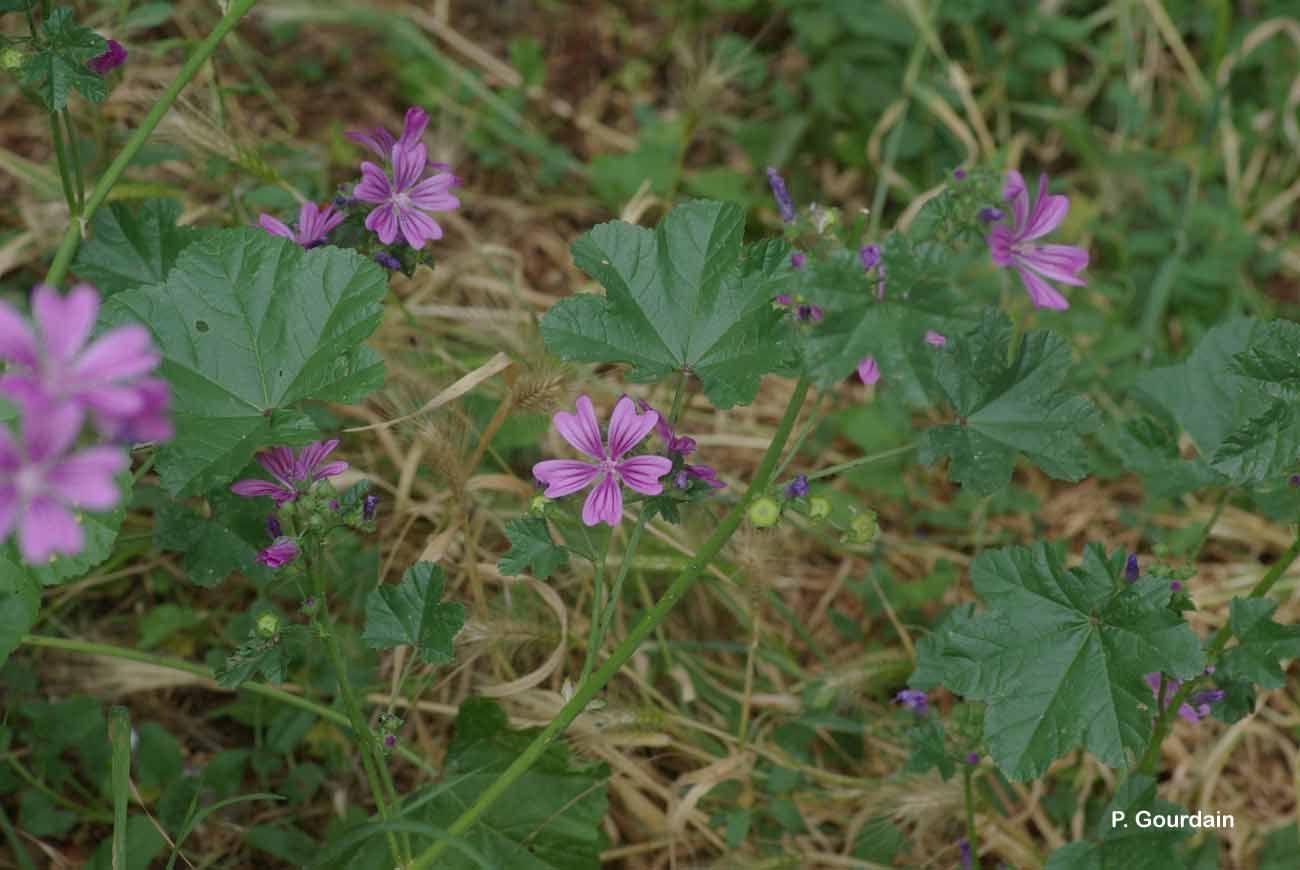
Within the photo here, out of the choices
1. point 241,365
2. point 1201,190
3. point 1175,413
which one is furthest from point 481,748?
point 1201,190

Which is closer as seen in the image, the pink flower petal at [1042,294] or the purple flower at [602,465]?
the purple flower at [602,465]

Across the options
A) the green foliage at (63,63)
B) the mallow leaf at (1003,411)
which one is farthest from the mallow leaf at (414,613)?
the green foliage at (63,63)

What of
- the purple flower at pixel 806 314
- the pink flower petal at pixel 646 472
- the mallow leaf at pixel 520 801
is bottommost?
the mallow leaf at pixel 520 801

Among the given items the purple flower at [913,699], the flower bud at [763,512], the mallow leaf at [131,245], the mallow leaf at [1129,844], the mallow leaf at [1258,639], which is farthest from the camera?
the purple flower at [913,699]

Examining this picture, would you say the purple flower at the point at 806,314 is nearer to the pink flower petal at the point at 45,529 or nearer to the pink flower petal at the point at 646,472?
the pink flower petal at the point at 646,472

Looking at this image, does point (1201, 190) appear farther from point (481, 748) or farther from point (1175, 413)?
point (481, 748)

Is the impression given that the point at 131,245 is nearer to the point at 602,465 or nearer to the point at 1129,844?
the point at 602,465
